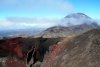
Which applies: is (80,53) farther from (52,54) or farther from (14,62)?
(14,62)

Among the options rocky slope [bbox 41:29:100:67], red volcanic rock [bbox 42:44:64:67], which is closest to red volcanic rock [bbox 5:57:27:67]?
red volcanic rock [bbox 42:44:64:67]

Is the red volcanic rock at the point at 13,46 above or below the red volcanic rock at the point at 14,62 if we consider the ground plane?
above

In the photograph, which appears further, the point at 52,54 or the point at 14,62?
the point at 14,62

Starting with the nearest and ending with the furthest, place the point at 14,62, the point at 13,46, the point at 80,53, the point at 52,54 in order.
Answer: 1. the point at 80,53
2. the point at 52,54
3. the point at 14,62
4. the point at 13,46

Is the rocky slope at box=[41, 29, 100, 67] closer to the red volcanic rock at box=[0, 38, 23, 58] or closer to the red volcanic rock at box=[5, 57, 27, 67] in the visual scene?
the red volcanic rock at box=[5, 57, 27, 67]

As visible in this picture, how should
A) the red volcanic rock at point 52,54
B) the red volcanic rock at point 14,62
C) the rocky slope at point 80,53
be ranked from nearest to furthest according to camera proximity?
1. the rocky slope at point 80,53
2. the red volcanic rock at point 52,54
3. the red volcanic rock at point 14,62

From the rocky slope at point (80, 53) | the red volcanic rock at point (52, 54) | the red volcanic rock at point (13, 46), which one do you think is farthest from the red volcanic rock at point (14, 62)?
the rocky slope at point (80, 53)

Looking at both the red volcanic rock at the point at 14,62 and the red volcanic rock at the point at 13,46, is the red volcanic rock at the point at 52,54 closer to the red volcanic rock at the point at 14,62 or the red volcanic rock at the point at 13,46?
the red volcanic rock at the point at 14,62

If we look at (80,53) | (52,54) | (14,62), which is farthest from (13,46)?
(80,53)

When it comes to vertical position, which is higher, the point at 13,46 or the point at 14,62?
the point at 13,46

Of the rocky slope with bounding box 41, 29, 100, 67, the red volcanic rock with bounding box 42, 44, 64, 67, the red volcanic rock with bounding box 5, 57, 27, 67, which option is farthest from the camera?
the red volcanic rock with bounding box 5, 57, 27, 67

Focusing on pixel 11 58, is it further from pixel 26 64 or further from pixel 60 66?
pixel 60 66

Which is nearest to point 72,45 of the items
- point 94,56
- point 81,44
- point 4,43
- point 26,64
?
point 81,44
